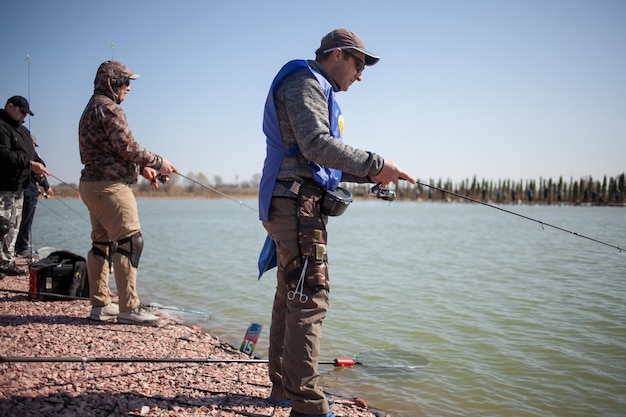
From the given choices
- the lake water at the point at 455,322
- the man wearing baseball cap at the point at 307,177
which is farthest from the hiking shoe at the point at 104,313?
the man wearing baseball cap at the point at 307,177

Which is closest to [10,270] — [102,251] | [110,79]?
[102,251]

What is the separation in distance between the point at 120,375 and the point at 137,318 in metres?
1.51

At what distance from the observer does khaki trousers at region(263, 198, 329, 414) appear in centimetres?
279

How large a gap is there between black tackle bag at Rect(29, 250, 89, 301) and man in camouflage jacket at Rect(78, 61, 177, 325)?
4.65ft

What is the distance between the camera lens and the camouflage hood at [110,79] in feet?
15.8

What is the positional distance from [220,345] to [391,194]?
2.64 m

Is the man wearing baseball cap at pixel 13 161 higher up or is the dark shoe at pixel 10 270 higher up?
the man wearing baseball cap at pixel 13 161

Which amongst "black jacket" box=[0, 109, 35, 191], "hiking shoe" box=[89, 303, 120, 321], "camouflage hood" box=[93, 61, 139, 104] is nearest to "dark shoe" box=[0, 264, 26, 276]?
"black jacket" box=[0, 109, 35, 191]

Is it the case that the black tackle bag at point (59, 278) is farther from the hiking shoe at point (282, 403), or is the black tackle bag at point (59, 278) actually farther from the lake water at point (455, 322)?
the hiking shoe at point (282, 403)

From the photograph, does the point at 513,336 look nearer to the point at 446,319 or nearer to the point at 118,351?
the point at 446,319

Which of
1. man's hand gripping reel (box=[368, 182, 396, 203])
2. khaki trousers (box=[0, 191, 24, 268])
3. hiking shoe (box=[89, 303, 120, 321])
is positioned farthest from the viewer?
khaki trousers (box=[0, 191, 24, 268])

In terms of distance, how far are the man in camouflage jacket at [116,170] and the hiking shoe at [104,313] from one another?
187 millimetres

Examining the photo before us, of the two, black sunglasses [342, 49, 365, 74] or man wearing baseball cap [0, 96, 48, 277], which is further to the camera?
man wearing baseball cap [0, 96, 48, 277]

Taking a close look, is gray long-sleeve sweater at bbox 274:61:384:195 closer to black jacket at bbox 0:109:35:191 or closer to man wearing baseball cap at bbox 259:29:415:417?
man wearing baseball cap at bbox 259:29:415:417
